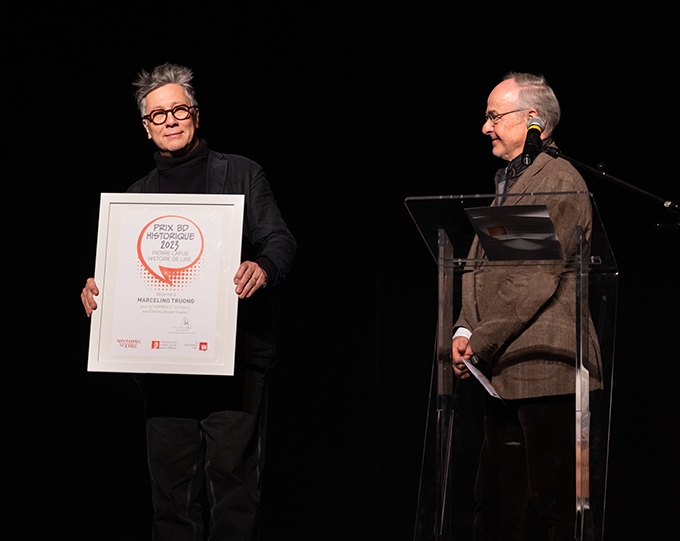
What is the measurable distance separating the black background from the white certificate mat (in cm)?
157

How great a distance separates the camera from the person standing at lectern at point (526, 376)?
138cm

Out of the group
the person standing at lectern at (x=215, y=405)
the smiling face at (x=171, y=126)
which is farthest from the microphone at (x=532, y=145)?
the smiling face at (x=171, y=126)

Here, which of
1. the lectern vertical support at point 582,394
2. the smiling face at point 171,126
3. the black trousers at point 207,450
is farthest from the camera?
the smiling face at point 171,126

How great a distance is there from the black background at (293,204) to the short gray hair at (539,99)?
1.15 meters

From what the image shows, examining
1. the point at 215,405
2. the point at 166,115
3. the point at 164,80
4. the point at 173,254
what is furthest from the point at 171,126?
the point at 215,405

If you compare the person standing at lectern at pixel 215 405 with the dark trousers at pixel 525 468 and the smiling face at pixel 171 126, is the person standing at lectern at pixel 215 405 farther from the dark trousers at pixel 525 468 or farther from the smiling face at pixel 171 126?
the dark trousers at pixel 525 468

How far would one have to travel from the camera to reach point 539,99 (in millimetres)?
1831

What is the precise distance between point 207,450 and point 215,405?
0.13 metres

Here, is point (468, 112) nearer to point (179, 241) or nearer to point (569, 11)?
point (569, 11)

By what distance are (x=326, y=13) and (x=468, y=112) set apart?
993mm

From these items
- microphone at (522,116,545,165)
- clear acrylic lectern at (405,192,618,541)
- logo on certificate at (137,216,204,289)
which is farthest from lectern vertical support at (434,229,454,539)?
logo on certificate at (137,216,204,289)

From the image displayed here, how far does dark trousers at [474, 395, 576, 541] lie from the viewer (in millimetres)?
1379

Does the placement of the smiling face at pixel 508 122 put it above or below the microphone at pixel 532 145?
above

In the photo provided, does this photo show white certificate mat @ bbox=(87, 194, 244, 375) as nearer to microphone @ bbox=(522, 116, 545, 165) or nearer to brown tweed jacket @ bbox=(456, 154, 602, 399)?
brown tweed jacket @ bbox=(456, 154, 602, 399)
